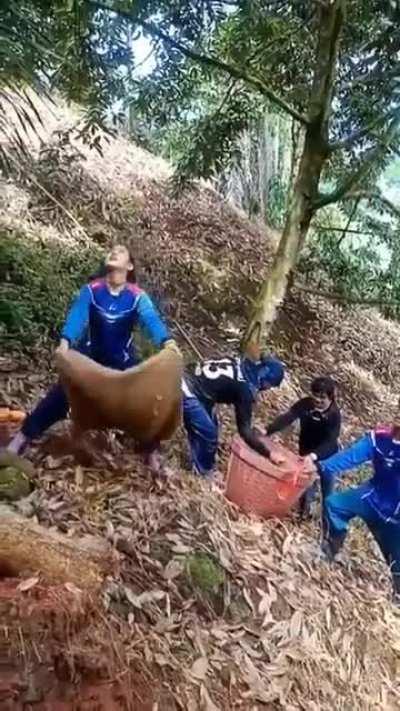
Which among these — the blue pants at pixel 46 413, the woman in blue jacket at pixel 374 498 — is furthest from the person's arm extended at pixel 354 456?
the blue pants at pixel 46 413

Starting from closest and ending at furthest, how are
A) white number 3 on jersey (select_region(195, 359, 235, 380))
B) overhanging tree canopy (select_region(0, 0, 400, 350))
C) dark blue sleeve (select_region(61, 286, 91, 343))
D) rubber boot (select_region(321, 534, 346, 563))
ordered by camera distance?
dark blue sleeve (select_region(61, 286, 91, 343)) → rubber boot (select_region(321, 534, 346, 563)) → white number 3 on jersey (select_region(195, 359, 235, 380)) → overhanging tree canopy (select_region(0, 0, 400, 350))

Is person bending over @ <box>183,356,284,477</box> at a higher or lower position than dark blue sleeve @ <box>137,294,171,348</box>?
lower

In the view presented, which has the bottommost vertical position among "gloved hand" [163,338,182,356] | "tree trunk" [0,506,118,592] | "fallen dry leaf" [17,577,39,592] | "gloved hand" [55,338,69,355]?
"fallen dry leaf" [17,577,39,592]

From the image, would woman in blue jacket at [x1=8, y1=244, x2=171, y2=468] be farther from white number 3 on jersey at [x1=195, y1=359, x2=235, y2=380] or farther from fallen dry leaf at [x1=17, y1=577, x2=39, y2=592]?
fallen dry leaf at [x1=17, y1=577, x2=39, y2=592]

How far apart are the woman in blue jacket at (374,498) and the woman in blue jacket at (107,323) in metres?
1.33

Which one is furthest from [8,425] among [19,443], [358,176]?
[358,176]

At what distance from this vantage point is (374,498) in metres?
5.11

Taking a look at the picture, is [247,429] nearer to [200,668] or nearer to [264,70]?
[200,668]

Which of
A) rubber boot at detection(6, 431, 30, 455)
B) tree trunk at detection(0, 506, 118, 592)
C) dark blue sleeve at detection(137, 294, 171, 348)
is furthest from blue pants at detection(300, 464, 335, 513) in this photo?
tree trunk at detection(0, 506, 118, 592)

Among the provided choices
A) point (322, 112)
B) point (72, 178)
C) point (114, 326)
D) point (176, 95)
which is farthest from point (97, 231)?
point (114, 326)

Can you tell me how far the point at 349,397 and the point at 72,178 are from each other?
409 cm

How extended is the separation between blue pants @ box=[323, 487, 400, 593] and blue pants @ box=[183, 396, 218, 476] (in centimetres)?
78

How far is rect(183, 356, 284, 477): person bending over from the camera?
524 centimetres

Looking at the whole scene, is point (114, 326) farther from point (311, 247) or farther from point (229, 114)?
point (311, 247)
